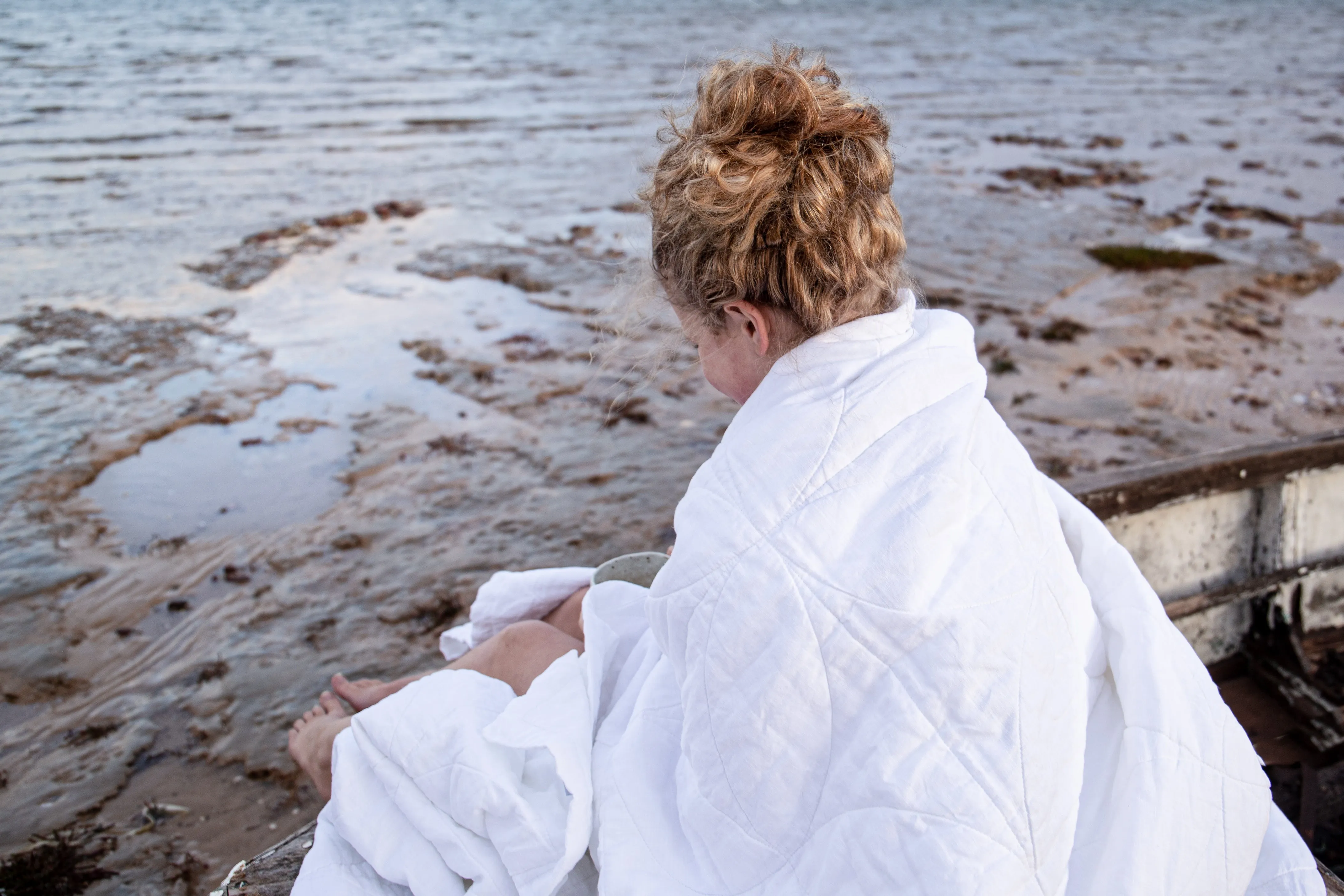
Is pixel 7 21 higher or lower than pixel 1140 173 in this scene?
higher

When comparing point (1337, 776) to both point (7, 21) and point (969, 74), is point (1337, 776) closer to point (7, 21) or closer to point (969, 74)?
point (969, 74)

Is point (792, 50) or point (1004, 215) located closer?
point (792, 50)

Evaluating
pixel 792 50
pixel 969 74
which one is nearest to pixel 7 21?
pixel 969 74

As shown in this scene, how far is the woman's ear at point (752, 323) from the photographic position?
1.48 metres

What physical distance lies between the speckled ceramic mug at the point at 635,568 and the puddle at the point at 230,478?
97.7 inches

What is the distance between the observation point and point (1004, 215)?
8.75 m

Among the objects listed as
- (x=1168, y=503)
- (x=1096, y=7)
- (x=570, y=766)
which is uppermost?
(x=1096, y=7)

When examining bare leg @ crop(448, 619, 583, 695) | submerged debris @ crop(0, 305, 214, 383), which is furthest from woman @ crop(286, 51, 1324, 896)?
submerged debris @ crop(0, 305, 214, 383)

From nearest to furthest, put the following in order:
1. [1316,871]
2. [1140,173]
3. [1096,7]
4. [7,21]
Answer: [1316,871] < [1140,173] < [7,21] < [1096,7]

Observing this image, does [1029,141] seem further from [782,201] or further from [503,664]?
[782,201]

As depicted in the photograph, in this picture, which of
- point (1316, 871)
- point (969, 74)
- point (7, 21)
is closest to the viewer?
point (1316, 871)

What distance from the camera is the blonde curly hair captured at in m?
1.39

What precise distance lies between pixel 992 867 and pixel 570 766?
27.0 inches

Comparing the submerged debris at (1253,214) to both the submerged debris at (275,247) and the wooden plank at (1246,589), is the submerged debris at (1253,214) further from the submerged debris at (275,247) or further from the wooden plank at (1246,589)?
the submerged debris at (275,247)
